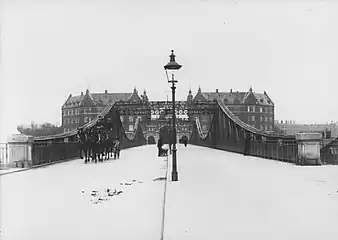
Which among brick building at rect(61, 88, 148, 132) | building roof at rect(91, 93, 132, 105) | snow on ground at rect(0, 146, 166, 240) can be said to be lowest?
snow on ground at rect(0, 146, 166, 240)

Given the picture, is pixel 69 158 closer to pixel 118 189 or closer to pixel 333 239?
pixel 118 189

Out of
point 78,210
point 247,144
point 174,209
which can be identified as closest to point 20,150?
point 78,210

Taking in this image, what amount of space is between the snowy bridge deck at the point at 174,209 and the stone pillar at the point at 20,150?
401cm

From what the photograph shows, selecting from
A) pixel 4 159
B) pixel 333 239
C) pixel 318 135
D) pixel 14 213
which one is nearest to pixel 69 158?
pixel 4 159

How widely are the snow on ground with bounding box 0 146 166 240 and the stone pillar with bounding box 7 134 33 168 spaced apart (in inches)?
161

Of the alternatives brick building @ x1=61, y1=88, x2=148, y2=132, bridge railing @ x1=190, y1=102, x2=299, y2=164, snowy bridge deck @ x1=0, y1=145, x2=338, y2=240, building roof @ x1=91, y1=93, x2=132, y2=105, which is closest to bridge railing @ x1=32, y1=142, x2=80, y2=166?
snowy bridge deck @ x1=0, y1=145, x2=338, y2=240

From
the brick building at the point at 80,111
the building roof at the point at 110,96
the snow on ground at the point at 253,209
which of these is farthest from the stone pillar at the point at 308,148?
the building roof at the point at 110,96

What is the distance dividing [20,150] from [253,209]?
36.2 feet

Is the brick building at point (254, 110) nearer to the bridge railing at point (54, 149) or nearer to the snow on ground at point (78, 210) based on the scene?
the bridge railing at point (54, 149)

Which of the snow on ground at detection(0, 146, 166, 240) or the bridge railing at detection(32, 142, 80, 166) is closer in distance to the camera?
the snow on ground at detection(0, 146, 166, 240)

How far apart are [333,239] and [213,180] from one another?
24.1ft

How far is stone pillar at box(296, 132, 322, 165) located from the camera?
1727 centimetres

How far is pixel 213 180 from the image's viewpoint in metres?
13.6

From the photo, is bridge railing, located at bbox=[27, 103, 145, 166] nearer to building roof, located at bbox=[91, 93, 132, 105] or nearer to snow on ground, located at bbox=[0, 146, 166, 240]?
snow on ground, located at bbox=[0, 146, 166, 240]
